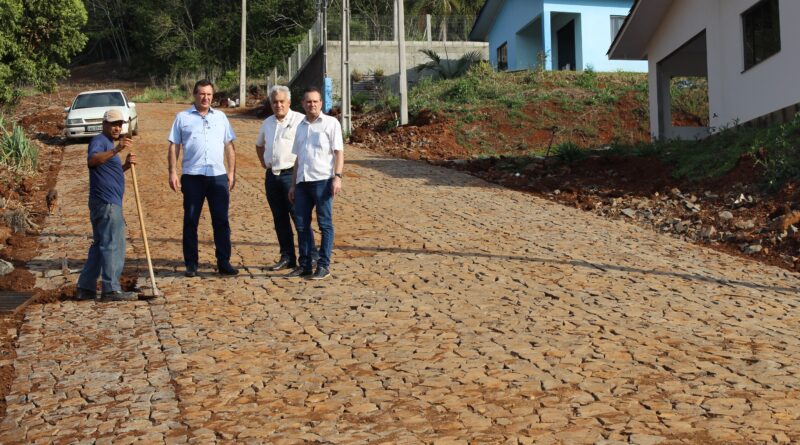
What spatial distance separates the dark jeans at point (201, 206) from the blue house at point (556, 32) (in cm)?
2194

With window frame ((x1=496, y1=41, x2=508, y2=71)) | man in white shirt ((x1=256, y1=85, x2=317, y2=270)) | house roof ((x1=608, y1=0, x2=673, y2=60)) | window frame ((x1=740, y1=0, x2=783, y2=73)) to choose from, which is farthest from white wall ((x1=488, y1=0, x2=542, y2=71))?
man in white shirt ((x1=256, y1=85, x2=317, y2=270))

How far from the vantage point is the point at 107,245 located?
833cm

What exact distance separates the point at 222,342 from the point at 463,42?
29820 millimetres

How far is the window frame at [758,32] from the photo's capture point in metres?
15.3

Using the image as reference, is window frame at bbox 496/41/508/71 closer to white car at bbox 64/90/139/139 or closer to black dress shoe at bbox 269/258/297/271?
white car at bbox 64/90/139/139

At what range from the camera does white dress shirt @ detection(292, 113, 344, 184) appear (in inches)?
353

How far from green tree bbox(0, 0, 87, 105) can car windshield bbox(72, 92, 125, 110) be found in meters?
0.94

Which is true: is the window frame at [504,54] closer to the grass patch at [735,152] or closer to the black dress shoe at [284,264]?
the grass patch at [735,152]

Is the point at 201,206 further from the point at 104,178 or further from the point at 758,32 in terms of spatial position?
the point at 758,32

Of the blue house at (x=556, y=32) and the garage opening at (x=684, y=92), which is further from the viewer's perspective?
the blue house at (x=556, y=32)

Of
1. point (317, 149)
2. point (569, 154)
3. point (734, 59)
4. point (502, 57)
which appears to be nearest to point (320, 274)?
point (317, 149)

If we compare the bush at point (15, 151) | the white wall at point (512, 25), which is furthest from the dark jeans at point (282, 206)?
the white wall at point (512, 25)

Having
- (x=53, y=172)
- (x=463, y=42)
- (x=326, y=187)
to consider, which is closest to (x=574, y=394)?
(x=326, y=187)

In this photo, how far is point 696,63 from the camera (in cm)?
2231
